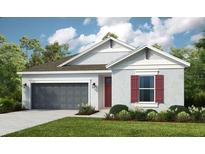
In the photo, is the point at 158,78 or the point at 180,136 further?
the point at 158,78

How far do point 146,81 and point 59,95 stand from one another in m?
6.56

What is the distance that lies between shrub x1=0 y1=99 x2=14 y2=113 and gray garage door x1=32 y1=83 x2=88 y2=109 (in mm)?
1628

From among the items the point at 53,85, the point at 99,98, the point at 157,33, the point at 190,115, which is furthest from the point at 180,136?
the point at 157,33

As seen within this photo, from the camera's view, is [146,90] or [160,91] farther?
[146,90]

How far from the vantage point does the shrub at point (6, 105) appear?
19.4m

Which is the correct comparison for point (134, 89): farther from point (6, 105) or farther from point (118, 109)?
point (6, 105)

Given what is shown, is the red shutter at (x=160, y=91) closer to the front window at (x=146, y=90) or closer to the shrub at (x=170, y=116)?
the front window at (x=146, y=90)

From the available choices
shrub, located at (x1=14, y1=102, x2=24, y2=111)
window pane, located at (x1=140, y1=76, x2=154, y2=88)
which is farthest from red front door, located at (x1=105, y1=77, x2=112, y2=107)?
shrub, located at (x1=14, y1=102, x2=24, y2=111)

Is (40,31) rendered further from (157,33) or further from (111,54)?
(111,54)

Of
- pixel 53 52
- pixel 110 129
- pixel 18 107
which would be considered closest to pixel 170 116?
pixel 110 129

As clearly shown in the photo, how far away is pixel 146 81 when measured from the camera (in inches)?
671
